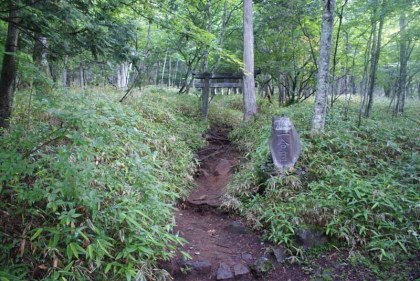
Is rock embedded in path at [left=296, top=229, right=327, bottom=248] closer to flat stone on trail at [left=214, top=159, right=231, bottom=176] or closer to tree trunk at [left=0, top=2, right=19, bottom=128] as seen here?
flat stone on trail at [left=214, top=159, right=231, bottom=176]

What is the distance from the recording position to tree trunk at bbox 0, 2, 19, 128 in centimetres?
381

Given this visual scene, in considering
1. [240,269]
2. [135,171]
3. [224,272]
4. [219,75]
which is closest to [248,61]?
[219,75]

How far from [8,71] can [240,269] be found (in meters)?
4.20

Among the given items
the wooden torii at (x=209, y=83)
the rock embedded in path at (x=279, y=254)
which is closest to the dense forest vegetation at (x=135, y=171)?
the rock embedded in path at (x=279, y=254)

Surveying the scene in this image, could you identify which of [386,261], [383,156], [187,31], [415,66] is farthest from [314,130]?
[415,66]

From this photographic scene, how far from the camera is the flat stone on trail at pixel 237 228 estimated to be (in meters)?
4.93

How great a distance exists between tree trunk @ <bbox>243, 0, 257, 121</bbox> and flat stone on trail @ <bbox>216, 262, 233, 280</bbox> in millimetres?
Answer: 6895

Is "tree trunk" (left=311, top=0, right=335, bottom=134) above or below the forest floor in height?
above

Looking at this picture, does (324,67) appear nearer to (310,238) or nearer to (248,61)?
(248,61)

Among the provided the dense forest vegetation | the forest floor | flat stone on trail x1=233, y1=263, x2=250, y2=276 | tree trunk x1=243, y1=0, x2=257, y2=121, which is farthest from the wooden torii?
flat stone on trail x1=233, y1=263, x2=250, y2=276

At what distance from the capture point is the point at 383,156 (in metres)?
6.23

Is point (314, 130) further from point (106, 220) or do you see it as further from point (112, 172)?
point (106, 220)

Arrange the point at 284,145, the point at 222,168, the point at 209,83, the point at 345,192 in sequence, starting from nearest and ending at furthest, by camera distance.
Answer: the point at 345,192 < the point at 284,145 < the point at 222,168 < the point at 209,83

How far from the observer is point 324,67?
261 inches
